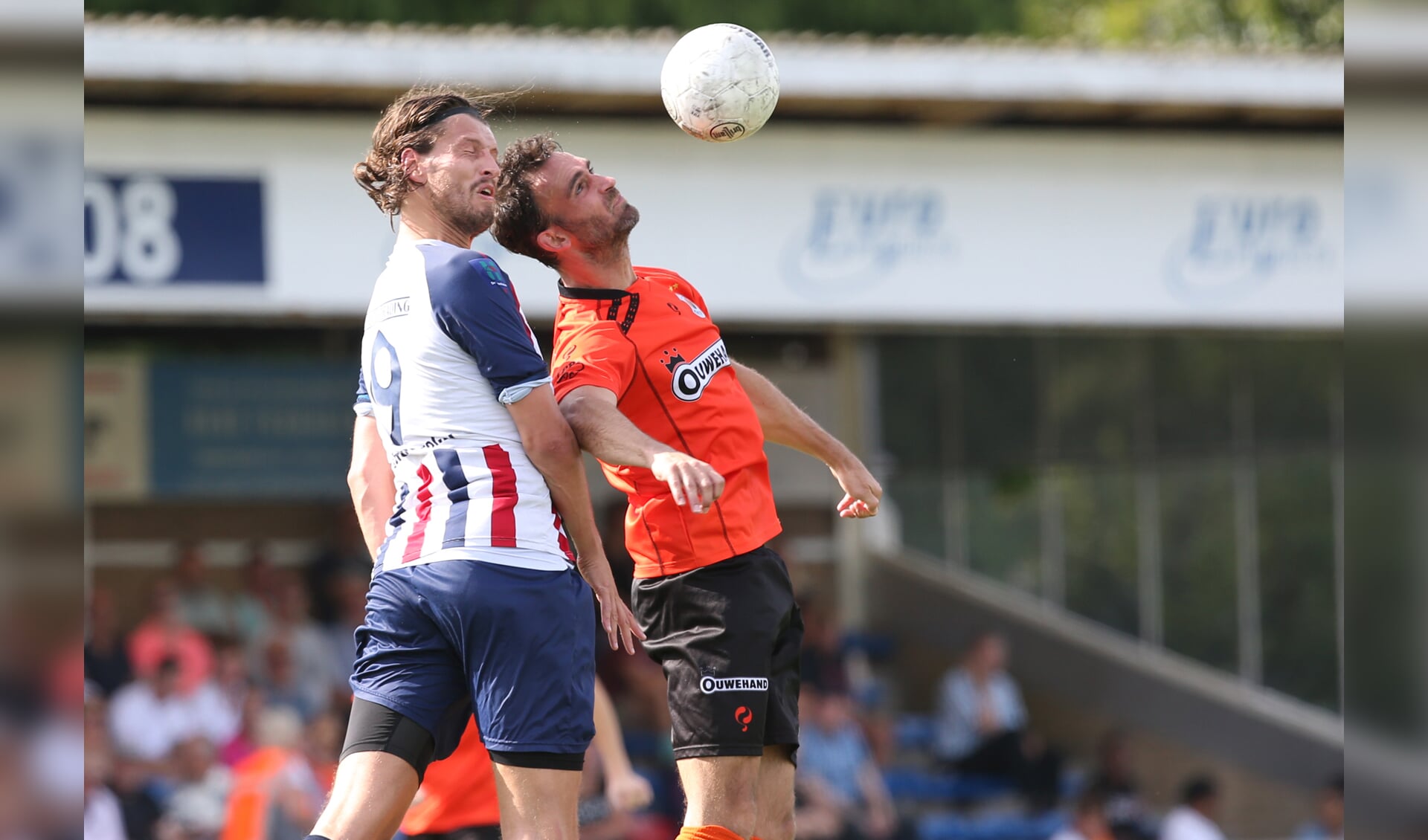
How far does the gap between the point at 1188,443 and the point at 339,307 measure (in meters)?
8.62

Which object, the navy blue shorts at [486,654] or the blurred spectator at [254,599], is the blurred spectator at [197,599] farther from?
the navy blue shorts at [486,654]

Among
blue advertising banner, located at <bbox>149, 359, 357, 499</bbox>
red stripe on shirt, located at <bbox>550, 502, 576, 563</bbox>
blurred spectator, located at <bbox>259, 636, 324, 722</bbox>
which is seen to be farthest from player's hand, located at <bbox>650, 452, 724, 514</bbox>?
blue advertising banner, located at <bbox>149, 359, 357, 499</bbox>

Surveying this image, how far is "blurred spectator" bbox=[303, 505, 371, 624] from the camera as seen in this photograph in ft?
41.3

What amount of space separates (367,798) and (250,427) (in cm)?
1039

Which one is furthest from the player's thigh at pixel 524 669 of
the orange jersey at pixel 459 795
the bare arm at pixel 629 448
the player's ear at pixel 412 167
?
the orange jersey at pixel 459 795

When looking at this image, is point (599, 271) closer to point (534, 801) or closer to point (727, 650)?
point (727, 650)

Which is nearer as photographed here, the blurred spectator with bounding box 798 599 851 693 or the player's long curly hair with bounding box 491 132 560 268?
the player's long curly hair with bounding box 491 132 560 268

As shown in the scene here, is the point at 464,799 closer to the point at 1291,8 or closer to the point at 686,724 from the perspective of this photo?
the point at 686,724

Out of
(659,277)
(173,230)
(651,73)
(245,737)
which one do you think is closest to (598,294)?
(659,277)

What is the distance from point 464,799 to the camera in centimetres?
545

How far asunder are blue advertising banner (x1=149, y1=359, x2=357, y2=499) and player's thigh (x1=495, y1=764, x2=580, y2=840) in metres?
10.3

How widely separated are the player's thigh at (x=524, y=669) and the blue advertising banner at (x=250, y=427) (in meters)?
10.2

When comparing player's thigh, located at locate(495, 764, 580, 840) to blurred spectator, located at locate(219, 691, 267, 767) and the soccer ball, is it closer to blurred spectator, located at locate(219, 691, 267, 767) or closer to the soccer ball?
the soccer ball

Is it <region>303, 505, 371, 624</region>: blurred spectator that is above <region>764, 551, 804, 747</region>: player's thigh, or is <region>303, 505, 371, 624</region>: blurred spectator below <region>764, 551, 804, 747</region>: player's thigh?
below
